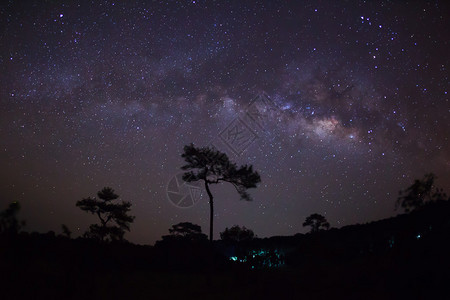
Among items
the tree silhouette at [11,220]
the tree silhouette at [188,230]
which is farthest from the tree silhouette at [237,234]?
the tree silhouette at [11,220]

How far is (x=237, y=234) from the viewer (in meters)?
55.0

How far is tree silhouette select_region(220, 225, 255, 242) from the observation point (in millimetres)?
53844

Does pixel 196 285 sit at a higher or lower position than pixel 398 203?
lower

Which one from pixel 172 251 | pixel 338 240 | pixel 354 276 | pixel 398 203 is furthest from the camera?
pixel 338 240

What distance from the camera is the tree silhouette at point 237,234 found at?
53.8m

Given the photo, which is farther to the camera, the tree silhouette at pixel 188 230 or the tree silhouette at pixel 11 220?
the tree silhouette at pixel 188 230

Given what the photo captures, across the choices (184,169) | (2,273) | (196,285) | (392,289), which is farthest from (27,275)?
(392,289)

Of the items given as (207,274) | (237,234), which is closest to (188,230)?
(237,234)

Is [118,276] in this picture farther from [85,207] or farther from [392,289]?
[85,207]

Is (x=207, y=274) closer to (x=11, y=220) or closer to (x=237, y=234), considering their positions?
(x=11, y=220)

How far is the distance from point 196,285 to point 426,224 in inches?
706

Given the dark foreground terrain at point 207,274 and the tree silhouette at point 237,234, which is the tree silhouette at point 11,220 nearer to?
the dark foreground terrain at point 207,274

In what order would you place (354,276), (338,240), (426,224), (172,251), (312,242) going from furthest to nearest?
(338,240), (172,251), (312,242), (426,224), (354,276)

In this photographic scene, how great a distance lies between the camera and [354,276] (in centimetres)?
1667
